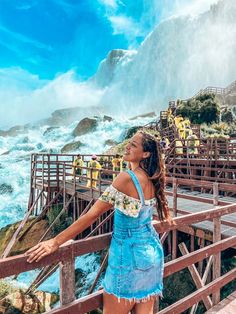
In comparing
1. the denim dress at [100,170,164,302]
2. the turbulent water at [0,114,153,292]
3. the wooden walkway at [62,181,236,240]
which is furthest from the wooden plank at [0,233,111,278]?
the turbulent water at [0,114,153,292]

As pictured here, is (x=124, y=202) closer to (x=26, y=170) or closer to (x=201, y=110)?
(x=201, y=110)

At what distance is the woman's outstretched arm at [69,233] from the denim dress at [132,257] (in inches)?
3.0

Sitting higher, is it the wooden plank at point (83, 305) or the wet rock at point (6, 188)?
the wooden plank at point (83, 305)

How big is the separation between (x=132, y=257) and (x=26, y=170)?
26.6m

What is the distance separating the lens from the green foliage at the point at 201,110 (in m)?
26.6

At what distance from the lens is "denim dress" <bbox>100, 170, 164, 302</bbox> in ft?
6.06

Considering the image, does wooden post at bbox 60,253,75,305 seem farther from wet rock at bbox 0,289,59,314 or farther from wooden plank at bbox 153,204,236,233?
wet rock at bbox 0,289,59,314

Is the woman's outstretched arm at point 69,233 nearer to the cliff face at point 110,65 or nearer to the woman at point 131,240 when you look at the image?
the woman at point 131,240

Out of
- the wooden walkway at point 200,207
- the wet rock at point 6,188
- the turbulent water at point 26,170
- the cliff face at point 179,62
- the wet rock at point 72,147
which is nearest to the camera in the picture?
the wooden walkway at point 200,207

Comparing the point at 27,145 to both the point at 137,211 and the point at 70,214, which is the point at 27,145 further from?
the point at 137,211

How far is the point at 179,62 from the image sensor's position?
79812 mm

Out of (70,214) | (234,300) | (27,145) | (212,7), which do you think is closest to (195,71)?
(212,7)

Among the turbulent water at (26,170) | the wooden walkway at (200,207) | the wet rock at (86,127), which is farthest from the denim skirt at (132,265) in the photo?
the wet rock at (86,127)

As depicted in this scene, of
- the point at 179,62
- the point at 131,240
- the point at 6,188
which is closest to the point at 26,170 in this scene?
the point at 6,188
